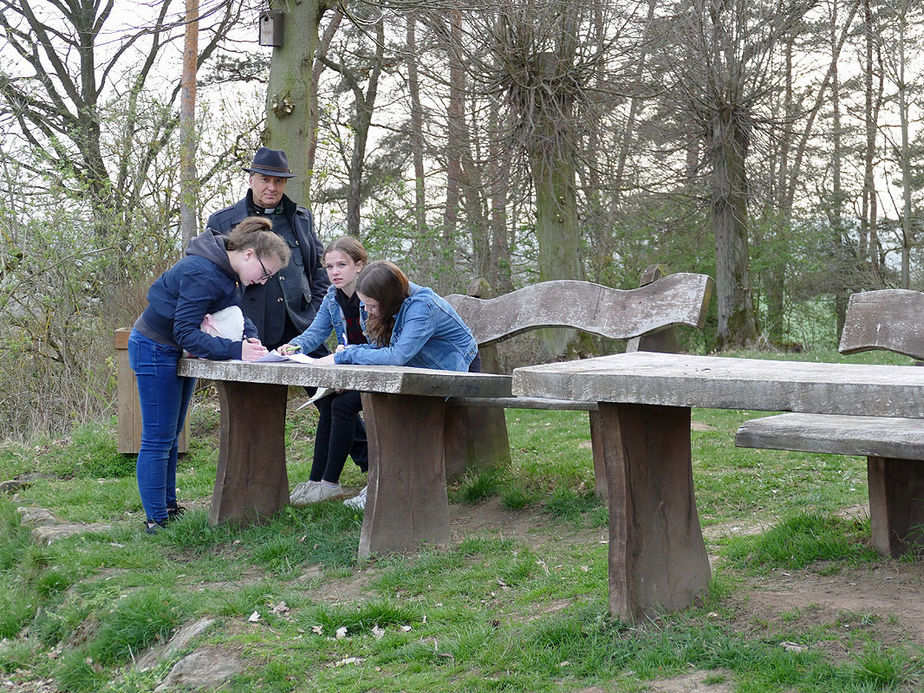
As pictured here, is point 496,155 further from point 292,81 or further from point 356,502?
point 356,502

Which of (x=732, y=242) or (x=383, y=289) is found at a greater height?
(x=732, y=242)

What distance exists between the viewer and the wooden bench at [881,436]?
2.89 m

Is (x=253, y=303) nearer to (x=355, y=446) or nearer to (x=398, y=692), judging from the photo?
(x=355, y=446)

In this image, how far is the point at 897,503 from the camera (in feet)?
11.3

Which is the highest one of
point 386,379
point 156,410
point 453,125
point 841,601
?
point 453,125

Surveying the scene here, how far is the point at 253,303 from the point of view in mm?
5363

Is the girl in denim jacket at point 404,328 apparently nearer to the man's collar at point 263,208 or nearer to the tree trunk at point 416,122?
the man's collar at point 263,208

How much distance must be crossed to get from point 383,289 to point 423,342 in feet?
1.01

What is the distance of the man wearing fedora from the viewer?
5406mm

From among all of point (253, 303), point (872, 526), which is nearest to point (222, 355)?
point (253, 303)

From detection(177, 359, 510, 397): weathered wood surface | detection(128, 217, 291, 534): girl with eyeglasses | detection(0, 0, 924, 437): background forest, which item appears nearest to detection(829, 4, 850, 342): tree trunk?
detection(0, 0, 924, 437): background forest

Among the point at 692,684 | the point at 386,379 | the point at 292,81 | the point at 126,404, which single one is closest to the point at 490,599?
the point at 386,379

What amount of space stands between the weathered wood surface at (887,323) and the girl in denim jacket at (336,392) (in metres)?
2.43

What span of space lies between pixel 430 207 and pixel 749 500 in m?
10.5
